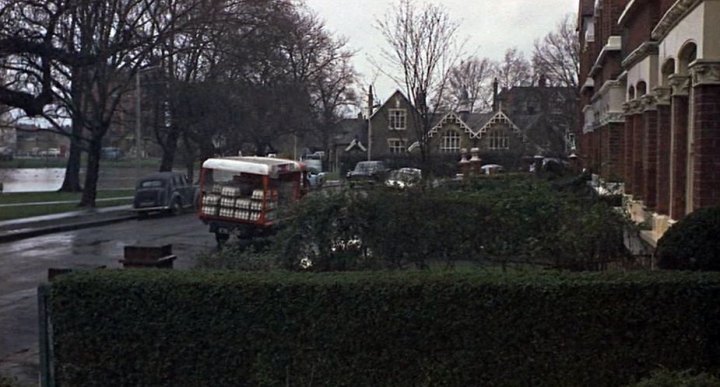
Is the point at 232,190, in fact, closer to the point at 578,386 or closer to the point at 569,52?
the point at 578,386

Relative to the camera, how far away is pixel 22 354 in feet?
38.8

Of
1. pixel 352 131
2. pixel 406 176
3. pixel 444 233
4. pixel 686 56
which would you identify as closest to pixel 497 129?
pixel 352 131

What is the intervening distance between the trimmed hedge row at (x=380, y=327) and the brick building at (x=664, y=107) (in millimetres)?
3571

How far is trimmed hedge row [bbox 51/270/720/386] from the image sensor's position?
7227mm

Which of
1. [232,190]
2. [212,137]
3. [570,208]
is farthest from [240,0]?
[570,208]

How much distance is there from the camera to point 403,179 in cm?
1119

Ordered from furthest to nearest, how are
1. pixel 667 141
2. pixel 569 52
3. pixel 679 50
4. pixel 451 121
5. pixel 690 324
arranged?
1. pixel 569 52
2. pixel 451 121
3. pixel 667 141
4. pixel 679 50
5. pixel 690 324

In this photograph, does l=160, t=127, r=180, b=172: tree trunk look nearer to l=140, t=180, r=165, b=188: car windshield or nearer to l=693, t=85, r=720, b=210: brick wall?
l=140, t=180, r=165, b=188: car windshield

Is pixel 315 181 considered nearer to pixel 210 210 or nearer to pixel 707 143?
pixel 210 210

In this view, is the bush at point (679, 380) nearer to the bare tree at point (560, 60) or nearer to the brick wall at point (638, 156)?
the brick wall at point (638, 156)

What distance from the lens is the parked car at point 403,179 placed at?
1096 cm

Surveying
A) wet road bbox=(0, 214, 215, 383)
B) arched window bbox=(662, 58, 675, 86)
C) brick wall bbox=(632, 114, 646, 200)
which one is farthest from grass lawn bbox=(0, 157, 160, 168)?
arched window bbox=(662, 58, 675, 86)

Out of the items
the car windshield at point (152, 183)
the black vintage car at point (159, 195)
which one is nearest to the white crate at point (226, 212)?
the black vintage car at point (159, 195)

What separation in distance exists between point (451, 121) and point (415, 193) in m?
55.3
